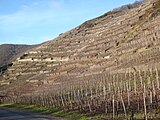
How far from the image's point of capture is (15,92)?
119250mm

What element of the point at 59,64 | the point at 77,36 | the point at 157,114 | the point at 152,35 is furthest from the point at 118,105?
the point at 77,36

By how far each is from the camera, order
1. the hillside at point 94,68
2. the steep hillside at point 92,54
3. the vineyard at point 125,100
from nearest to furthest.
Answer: the vineyard at point 125,100 → the hillside at point 94,68 → the steep hillside at point 92,54

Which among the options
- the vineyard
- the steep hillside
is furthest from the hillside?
the vineyard

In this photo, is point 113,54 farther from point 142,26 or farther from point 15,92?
point 15,92

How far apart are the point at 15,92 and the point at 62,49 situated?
37.7 metres

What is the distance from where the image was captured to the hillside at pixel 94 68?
54438mm

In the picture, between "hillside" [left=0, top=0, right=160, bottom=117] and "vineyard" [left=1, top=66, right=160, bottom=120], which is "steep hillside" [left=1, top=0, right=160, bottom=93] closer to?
"hillside" [left=0, top=0, right=160, bottom=117]

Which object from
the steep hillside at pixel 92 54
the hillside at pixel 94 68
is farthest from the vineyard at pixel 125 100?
A: the steep hillside at pixel 92 54

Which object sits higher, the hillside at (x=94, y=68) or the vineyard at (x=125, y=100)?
the hillside at (x=94, y=68)

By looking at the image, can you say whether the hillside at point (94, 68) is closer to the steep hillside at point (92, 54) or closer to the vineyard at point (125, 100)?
the steep hillside at point (92, 54)

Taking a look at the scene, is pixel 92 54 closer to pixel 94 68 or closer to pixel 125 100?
pixel 94 68

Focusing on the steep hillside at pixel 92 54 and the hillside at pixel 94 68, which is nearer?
the hillside at pixel 94 68

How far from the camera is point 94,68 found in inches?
3895

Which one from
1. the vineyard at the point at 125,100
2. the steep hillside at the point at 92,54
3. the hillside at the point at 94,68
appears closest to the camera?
the vineyard at the point at 125,100
